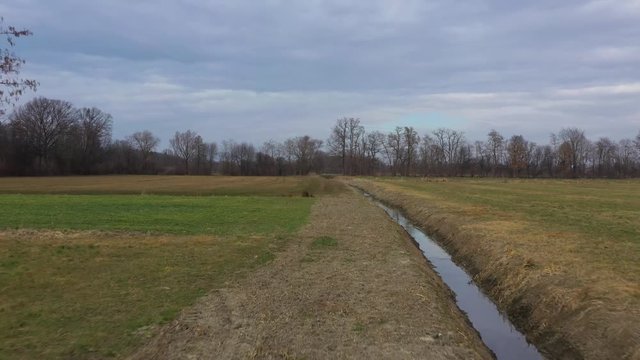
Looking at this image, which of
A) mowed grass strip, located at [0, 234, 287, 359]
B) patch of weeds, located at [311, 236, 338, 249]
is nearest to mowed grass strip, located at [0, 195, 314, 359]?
mowed grass strip, located at [0, 234, 287, 359]

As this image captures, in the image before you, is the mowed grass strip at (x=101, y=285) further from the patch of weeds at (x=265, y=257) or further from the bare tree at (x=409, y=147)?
the bare tree at (x=409, y=147)

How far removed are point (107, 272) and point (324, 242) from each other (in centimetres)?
903

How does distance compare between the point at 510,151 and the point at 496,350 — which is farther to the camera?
the point at 510,151

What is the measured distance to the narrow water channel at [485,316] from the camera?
10547mm

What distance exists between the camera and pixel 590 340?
376 inches

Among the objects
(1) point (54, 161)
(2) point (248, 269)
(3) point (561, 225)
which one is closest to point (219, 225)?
(2) point (248, 269)

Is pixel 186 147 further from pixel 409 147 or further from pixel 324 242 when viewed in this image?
pixel 324 242

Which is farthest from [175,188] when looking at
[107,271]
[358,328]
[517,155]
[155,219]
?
[517,155]

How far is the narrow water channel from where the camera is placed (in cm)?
1055

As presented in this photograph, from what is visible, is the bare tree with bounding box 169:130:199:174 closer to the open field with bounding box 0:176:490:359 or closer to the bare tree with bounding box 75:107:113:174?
the bare tree with bounding box 75:107:113:174

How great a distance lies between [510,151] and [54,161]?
412 ft

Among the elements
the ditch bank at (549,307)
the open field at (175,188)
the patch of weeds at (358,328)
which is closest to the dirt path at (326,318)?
the patch of weeds at (358,328)

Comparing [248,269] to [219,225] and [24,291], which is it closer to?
[24,291]

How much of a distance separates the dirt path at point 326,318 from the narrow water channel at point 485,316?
540 millimetres
